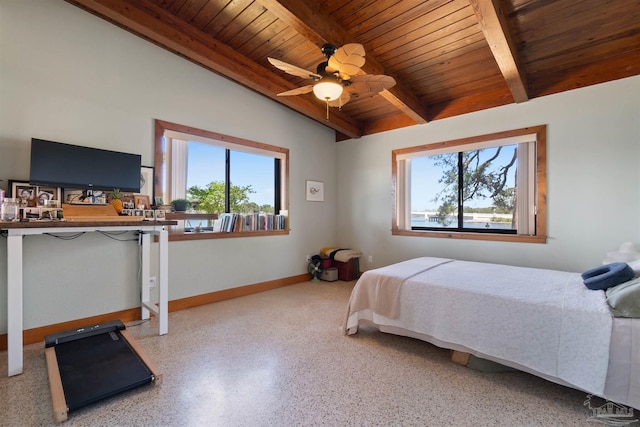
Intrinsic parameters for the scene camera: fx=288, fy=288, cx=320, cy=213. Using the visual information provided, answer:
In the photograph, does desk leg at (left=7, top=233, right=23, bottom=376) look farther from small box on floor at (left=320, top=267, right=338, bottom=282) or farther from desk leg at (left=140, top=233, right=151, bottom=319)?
small box on floor at (left=320, top=267, right=338, bottom=282)

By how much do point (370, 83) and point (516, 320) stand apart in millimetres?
2159

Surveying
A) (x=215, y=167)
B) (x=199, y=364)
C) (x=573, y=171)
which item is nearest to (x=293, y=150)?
(x=215, y=167)

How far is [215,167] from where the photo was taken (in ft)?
13.4

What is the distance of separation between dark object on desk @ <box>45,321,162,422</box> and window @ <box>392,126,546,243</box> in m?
3.78

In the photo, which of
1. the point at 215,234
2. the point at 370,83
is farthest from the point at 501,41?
the point at 215,234

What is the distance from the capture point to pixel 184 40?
9.96 ft

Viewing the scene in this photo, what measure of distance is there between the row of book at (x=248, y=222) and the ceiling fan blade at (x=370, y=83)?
231cm

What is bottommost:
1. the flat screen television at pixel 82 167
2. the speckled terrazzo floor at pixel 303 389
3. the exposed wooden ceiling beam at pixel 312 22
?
the speckled terrazzo floor at pixel 303 389

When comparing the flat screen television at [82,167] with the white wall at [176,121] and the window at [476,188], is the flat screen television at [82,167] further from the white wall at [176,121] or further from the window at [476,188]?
the window at [476,188]

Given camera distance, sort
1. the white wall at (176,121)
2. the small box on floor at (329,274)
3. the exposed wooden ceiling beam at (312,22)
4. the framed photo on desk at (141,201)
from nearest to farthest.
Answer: the exposed wooden ceiling beam at (312,22) < the white wall at (176,121) < the framed photo on desk at (141,201) < the small box on floor at (329,274)

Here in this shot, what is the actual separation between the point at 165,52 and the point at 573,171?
4906 mm

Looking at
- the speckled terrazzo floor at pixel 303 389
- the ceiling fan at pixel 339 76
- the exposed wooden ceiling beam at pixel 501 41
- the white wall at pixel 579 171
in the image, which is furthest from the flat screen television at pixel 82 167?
the white wall at pixel 579 171

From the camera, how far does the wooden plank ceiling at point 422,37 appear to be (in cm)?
257

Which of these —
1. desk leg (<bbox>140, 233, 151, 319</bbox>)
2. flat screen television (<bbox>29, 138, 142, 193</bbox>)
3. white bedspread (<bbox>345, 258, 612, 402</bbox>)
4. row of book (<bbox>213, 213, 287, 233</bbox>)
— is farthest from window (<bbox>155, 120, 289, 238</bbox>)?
white bedspread (<bbox>345, 258, 612, 402</bbox>)
